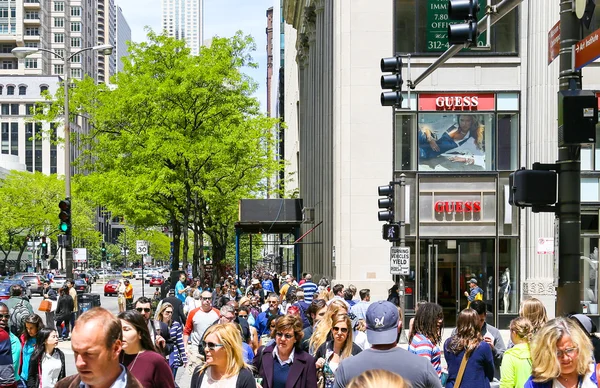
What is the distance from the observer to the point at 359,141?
31.5m

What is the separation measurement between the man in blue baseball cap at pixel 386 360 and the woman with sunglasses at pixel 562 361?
69 centimetres

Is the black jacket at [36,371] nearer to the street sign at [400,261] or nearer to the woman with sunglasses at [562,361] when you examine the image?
the woman with sunglasses at [562,361]

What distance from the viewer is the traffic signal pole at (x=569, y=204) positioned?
9531 millimetres

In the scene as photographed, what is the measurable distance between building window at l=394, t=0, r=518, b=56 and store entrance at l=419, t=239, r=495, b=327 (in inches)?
241

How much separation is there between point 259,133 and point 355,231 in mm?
10533

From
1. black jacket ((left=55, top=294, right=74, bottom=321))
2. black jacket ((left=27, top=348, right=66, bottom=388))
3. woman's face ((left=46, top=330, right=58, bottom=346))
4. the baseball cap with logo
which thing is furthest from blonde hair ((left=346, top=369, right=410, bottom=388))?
black jacket ((left=55, top=294, right=74, bottom=321))

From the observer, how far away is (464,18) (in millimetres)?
10891

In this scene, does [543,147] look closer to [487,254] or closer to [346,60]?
[487,254]

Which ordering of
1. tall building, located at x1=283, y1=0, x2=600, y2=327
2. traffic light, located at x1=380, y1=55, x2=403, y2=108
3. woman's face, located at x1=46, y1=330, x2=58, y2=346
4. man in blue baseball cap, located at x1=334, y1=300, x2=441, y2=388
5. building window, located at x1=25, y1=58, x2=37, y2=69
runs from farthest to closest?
building window, located at x1=25, y1=58, x2=37, y2=69 → tall building, located at x1=283, y1=0, x2=600, y2=327 → traffic light, located at x1=380, y1=55, x2=403, y2=108 → woman's face, located at x1=46, y1=330, x2=58, y2=346 → man in blue baseball cap, located at x1=334, y1=300, x2=441, y2=388

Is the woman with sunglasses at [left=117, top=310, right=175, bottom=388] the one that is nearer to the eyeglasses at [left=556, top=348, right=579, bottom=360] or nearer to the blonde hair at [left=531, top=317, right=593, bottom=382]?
the blonde hair at [left=531, top=317, right=593, bottom=382]

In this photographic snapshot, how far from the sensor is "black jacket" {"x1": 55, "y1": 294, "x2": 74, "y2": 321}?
28.0 meters

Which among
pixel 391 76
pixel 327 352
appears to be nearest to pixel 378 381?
pixel 327 352

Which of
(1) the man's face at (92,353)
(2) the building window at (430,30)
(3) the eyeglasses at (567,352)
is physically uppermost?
(2) the building window at (430,30)

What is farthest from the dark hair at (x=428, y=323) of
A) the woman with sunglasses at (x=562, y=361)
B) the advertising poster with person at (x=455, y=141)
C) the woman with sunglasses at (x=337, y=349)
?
the advertising poster with person at (x=455, y=141)
